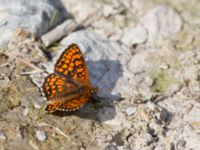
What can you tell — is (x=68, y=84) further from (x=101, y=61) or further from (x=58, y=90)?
(x=101, y=61)

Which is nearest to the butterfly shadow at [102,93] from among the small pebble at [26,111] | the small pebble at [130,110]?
the small pebble at [130,110]

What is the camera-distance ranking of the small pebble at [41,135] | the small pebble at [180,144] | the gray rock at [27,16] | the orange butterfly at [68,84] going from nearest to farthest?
1. the small pebble at [41,135]
2. the orange butterfly at [68,84]
3. the small pebble at [180,144]
4. the gray rock at [27,16]

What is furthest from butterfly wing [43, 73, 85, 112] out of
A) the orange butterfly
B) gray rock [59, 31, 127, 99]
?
gray rock [59, 31, 127, 99]

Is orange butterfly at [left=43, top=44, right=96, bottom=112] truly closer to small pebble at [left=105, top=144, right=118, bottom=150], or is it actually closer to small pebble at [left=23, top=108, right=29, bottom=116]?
small pebble at [left=23, top=108, right=29, bottom=116]

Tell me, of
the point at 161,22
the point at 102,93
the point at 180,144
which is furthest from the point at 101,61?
the point at 180,144

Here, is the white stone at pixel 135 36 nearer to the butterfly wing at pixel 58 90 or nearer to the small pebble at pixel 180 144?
the butterfly wing at pixel 58 90

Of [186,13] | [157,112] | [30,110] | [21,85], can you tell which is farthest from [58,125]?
[186,13]
